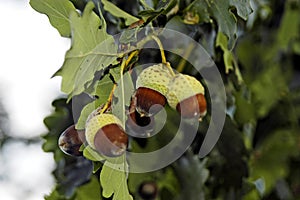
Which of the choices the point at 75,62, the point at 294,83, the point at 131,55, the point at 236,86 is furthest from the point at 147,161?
the point at 294,83

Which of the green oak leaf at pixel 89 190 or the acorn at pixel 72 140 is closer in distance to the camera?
the acorn at pixel 72 140

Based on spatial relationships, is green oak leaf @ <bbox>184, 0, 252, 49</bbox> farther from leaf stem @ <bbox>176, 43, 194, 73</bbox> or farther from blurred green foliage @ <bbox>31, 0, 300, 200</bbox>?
leaf stem @ <bbox>176, 43, 194, 73</bbox>

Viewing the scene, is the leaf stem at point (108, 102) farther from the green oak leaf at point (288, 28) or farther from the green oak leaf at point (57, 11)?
the green oak leaf at point (288, 28)

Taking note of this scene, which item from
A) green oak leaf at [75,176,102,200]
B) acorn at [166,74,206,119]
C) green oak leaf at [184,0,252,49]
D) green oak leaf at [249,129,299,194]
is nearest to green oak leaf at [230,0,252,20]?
green oak leaf at [184,0,252,49]

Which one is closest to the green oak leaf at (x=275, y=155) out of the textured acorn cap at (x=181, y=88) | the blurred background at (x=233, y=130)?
the blurred background at (x=233, y=130)

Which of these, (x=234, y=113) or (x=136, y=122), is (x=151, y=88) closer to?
(x=136, y=122)

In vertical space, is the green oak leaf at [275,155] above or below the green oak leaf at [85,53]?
below

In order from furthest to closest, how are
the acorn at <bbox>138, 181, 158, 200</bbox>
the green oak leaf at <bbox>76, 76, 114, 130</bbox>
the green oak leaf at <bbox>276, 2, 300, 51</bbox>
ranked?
the green oak leaf at <bbox>276, 2, 300, 51</bbox> → the acorn at <bbox>138, 181, 158, 200</bbox> → the green oak leaf at <bbox>76, 76, 114, 130</bbox>

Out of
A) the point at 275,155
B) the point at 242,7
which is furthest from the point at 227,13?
the point at 275,155

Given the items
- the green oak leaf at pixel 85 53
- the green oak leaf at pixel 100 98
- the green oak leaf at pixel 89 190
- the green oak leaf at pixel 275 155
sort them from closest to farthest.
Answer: the green oak leaf at pixel 85 53 < the green oak leaf at pixel 100 98 < the green oak leaf at pixel 89 190 < the green oak leaf at pixel 275 155
